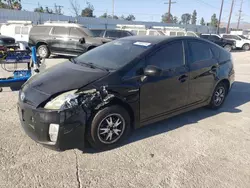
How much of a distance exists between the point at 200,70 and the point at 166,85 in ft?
3.15

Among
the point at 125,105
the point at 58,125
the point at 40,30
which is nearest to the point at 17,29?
the point at 40,30

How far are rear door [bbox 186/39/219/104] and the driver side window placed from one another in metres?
0.23

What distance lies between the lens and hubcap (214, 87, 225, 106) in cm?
494

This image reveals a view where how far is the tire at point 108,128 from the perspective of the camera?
3.06 m

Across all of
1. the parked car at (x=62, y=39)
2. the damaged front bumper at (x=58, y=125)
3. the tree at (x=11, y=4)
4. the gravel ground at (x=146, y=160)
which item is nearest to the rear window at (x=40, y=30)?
the parked car at (x=62, y=39)

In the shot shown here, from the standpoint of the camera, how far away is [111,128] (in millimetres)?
3252

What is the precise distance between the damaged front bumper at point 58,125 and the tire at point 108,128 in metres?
0.15

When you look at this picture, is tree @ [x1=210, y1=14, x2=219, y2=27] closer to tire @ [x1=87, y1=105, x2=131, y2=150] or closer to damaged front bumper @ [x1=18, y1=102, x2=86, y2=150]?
tire @ [x1=87, y1=105, x2=131, y2=150]

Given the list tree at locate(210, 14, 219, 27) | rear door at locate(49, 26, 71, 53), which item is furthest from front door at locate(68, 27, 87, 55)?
tree at locate(210, 14, 219, 27)

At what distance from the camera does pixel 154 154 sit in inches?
127

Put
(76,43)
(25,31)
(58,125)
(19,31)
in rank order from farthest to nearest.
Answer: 1. (19,31)
2. (25,31)
3. (76,43)
4. (58,125)

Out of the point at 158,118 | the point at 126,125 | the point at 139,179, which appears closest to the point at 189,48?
the point at 158,118

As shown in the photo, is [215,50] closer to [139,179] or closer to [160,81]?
[160,81]

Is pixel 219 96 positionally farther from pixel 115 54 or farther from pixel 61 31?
pixel 61 31
